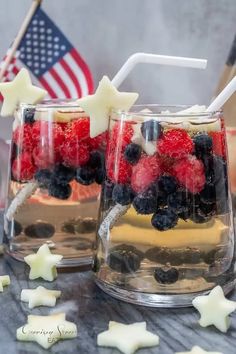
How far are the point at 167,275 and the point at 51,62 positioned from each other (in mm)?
589

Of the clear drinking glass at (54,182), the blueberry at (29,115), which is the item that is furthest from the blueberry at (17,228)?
the blueberry at (29,115)

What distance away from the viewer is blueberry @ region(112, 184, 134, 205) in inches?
20.4

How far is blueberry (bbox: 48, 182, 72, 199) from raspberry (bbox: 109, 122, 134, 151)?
0.29ft

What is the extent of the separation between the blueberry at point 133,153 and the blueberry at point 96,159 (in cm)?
11

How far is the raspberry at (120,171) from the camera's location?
52cm

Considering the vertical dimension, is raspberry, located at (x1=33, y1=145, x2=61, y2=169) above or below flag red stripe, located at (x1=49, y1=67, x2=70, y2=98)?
below

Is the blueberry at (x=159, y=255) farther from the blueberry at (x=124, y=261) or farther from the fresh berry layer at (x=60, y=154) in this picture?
the fresh berry layer at (x=60, y=154)

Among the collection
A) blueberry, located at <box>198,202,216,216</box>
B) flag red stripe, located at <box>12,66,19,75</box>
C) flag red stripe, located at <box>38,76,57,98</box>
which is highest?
flag red stripe, located at <box>12,66,19,75</box>

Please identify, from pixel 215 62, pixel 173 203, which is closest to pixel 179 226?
pixel 173 203

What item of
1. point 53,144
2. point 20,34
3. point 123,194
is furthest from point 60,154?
point 20,34

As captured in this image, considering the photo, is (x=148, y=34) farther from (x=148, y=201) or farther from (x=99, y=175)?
(x=148, y=201)

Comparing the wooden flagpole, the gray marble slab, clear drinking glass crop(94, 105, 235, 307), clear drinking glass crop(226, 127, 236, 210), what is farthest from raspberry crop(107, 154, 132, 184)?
the wooden flagpole

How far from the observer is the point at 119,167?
1.73ft

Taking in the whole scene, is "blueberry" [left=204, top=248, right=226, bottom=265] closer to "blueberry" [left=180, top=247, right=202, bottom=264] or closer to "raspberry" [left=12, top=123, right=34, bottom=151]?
"blueberry" [left=180, top=247, right=202, bottom=264]
